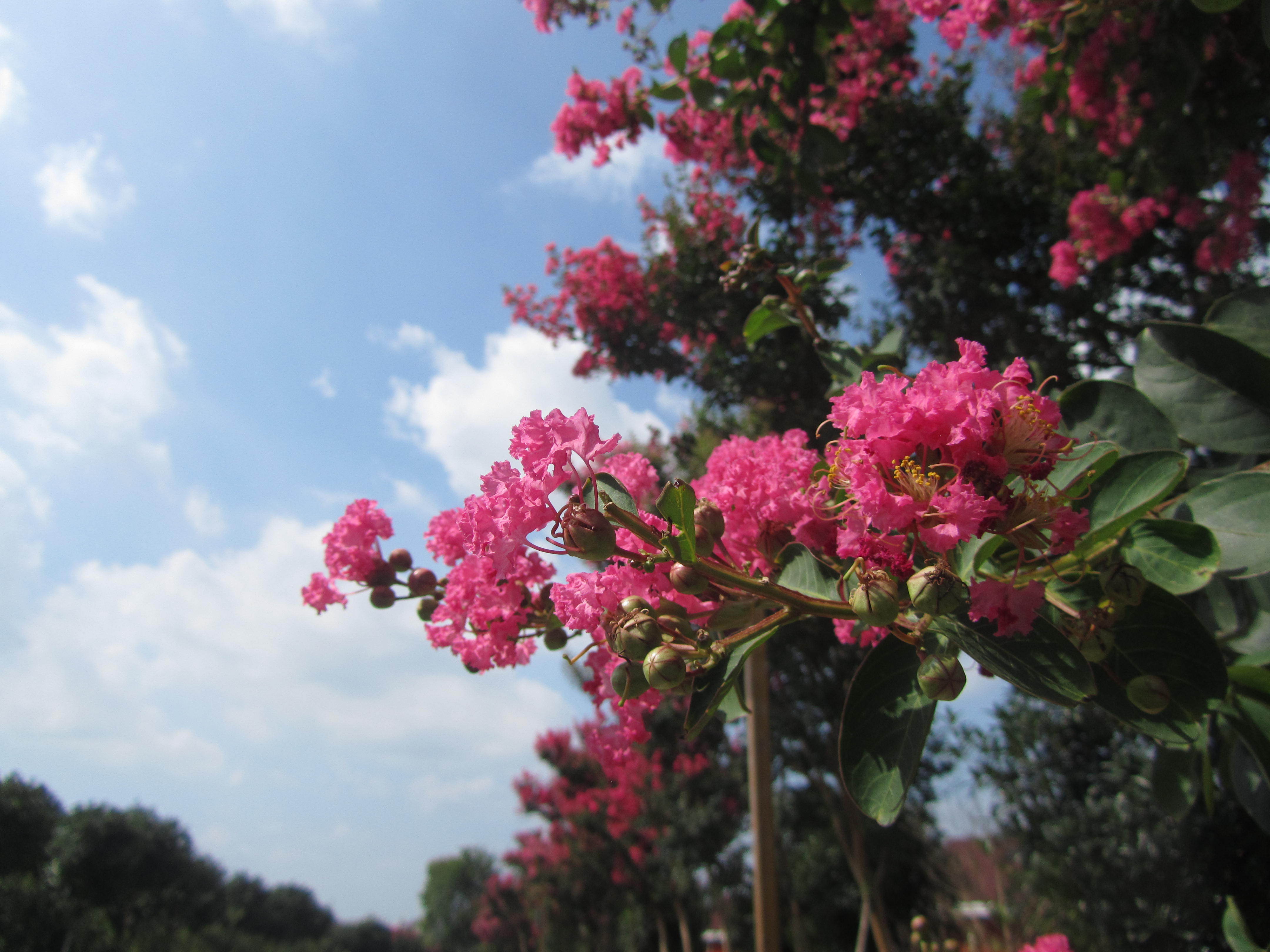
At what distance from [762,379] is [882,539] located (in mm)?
3374

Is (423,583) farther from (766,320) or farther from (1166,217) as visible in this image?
(1166,217)

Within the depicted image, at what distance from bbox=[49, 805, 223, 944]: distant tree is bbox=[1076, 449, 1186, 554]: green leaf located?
61.9ft

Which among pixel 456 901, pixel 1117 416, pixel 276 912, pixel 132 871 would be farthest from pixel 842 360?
pixel 276 912

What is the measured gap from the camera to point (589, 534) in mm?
653

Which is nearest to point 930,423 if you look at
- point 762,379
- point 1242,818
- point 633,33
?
point 762,379

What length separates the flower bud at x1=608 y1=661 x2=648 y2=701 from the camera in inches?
28.2

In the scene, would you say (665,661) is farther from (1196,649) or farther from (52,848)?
(52,848)

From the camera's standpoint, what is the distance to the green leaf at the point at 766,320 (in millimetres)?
1296

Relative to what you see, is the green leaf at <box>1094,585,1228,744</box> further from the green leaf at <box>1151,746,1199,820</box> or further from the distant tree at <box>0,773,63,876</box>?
the distant tree at <box>0,773,63,876</box>

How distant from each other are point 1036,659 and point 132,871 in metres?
23.6

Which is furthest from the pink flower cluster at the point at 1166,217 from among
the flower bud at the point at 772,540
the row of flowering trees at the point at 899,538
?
the flower bud at the point at 772,540

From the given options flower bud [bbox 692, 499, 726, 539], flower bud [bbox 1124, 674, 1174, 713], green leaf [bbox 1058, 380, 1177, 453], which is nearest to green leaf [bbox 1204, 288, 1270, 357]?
green leaf [bbox 1058, 380, 1177, 453]

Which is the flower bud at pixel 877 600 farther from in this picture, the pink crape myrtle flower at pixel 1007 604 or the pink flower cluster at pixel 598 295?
the pink flower cluster at pixel 598 295

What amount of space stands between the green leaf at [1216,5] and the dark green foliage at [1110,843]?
3.93m
